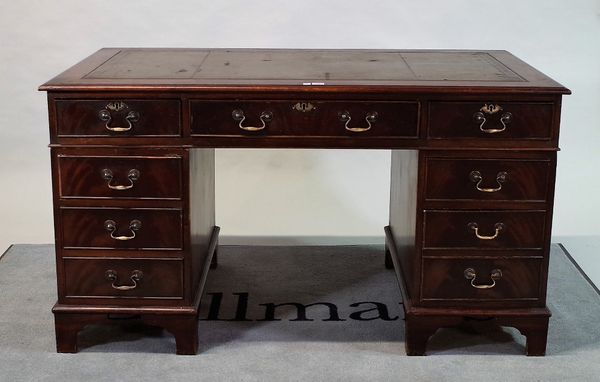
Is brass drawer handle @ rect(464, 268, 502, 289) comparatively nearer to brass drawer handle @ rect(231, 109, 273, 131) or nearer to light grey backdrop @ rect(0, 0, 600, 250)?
brass drawer handle @ rect(231, 109, 273, 131)

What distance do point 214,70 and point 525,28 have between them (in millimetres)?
2338

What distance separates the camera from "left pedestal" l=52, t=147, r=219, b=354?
3.42 metres

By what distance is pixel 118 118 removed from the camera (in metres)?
3.38

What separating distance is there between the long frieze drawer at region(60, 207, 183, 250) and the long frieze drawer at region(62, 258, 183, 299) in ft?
0.17

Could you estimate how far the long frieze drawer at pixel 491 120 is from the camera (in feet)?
11.1

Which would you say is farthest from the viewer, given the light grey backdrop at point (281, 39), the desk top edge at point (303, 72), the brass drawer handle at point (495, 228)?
the light grey backdrop at point (281, 39)

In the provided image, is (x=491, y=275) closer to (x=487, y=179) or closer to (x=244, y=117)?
(x=487, y=179)

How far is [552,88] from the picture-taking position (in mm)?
3352

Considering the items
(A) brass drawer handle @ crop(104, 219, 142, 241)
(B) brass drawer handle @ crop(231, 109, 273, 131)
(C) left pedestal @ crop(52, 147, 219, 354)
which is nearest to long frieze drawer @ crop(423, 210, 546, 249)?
(B) brass drawer handle @ crop(231, 109, 273, 131)

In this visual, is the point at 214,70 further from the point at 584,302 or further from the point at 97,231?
the point at 584,302

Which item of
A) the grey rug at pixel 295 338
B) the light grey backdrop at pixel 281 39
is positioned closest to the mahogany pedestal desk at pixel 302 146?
the grey rug at pixel 295 338

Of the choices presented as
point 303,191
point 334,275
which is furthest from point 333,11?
point 334,275

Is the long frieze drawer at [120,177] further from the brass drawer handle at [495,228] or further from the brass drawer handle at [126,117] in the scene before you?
the brass drawer handle at [495,228]

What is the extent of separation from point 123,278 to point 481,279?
3.77 feet
